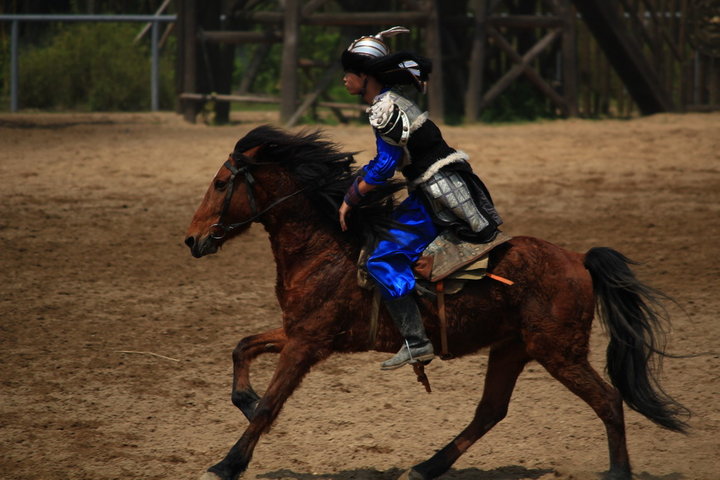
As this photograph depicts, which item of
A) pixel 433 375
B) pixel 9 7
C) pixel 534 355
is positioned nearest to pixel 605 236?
pixel 433 375

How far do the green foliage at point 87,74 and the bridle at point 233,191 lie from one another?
17.1 m

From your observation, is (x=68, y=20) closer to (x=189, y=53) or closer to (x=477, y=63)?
(x=189, y=53)

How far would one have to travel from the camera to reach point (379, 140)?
4.36 meters

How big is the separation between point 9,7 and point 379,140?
72.2 ft

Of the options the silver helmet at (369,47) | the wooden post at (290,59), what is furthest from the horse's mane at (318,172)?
the wooden post at (290,59)

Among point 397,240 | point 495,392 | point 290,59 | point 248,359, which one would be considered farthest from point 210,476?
point 290,59

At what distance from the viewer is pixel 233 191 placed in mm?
4492

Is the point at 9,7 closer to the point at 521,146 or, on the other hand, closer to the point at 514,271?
the point at 521,146

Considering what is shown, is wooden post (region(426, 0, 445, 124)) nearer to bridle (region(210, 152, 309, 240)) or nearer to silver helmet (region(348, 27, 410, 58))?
silver helmet (region(348, 27, 410, 58))

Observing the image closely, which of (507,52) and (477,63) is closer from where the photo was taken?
(477,63)

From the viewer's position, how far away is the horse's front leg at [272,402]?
4238mm

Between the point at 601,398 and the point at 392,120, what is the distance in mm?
1558

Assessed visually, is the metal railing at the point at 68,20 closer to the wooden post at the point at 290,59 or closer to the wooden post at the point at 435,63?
the wooden post at the point at 290,59

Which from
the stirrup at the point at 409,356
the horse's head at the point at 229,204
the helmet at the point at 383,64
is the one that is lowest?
the stirrup at the point at 409,356
